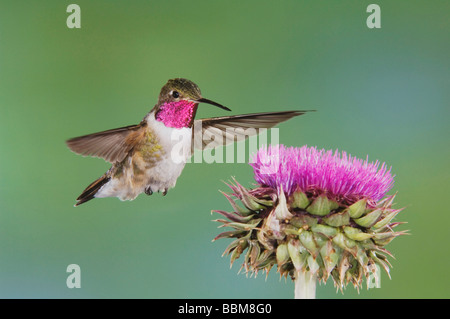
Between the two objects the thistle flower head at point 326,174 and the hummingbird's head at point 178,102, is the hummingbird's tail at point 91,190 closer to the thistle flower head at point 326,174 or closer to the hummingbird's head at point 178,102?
the hummingbird's head at point 178,102

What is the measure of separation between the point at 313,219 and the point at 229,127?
0.64 meters

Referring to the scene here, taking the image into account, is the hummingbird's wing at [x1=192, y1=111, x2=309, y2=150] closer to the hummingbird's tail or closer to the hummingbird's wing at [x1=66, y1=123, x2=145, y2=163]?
the hummingbird's wing at [x1=66, y1=123, x2=145, y2=163]

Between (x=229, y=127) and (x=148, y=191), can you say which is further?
(x=229, y=127)

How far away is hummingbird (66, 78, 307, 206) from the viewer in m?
2.06

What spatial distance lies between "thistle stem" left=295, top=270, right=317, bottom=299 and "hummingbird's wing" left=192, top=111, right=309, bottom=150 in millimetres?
601

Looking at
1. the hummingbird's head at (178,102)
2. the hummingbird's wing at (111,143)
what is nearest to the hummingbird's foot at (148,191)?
the hummingbird's wing at (111,143)

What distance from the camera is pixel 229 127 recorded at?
94.2 inches

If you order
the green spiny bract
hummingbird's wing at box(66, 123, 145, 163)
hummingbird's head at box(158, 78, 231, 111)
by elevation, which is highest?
hummingbird's head at box(158, 78, 231, 111)

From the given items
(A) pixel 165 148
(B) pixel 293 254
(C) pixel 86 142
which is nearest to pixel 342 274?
(B) pixel 293 254

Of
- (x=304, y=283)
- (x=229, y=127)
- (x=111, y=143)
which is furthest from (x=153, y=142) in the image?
(x=304, y=283)

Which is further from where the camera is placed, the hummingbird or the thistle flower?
the hummingbird

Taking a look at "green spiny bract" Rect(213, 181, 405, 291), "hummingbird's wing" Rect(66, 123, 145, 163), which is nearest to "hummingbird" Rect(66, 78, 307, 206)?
"hummingbird's wing" Rect(66, 123, 145, 163)

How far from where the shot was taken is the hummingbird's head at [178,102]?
204 cm

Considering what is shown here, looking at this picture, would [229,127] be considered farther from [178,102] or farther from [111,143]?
[111,143]
